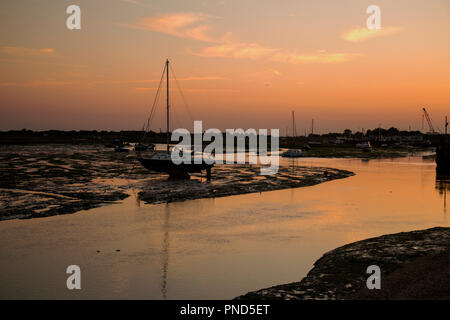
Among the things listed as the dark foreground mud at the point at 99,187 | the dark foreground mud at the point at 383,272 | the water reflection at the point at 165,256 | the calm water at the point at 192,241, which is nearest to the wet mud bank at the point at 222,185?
the dark foreground mud at the point at 99,187

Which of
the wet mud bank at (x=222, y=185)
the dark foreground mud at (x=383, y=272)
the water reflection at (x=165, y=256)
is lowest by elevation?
the water reflection at (x=165, y=256)

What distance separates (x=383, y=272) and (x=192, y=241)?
879cm

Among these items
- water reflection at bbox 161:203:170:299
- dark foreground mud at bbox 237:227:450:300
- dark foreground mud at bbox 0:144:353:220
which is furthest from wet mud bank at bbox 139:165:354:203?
dark foreground mud at bbox 237:227:450:300

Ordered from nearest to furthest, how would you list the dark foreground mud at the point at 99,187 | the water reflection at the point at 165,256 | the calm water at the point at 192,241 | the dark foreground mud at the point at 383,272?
the dark foreground mud at the point at 383,272, the water reflection at the point at 165,256, the calm water at the point at 192,241, the dark foreground mud at the point at 99,187

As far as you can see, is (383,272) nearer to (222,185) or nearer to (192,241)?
(192,241)

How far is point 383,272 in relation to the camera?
13367 millimetres

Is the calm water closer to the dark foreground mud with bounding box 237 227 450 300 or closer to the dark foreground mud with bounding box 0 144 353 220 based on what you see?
the dark foreground mud with bounding box 237 227 450 300

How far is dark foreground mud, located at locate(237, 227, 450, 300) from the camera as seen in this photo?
11.3 m

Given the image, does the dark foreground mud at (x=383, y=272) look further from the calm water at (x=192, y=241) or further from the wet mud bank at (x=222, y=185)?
the wet mud bank at (x=222, y=185)

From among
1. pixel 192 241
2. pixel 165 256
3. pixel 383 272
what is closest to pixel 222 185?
pixel 192 241

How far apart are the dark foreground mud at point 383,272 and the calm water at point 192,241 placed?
96 centimetres

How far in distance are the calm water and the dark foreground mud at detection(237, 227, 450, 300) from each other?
962mm

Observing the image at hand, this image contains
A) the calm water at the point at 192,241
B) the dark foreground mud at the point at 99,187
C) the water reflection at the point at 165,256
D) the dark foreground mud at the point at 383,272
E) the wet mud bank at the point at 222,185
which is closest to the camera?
the dark foreground mud at the point at 383,272

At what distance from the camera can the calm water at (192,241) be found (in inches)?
519
